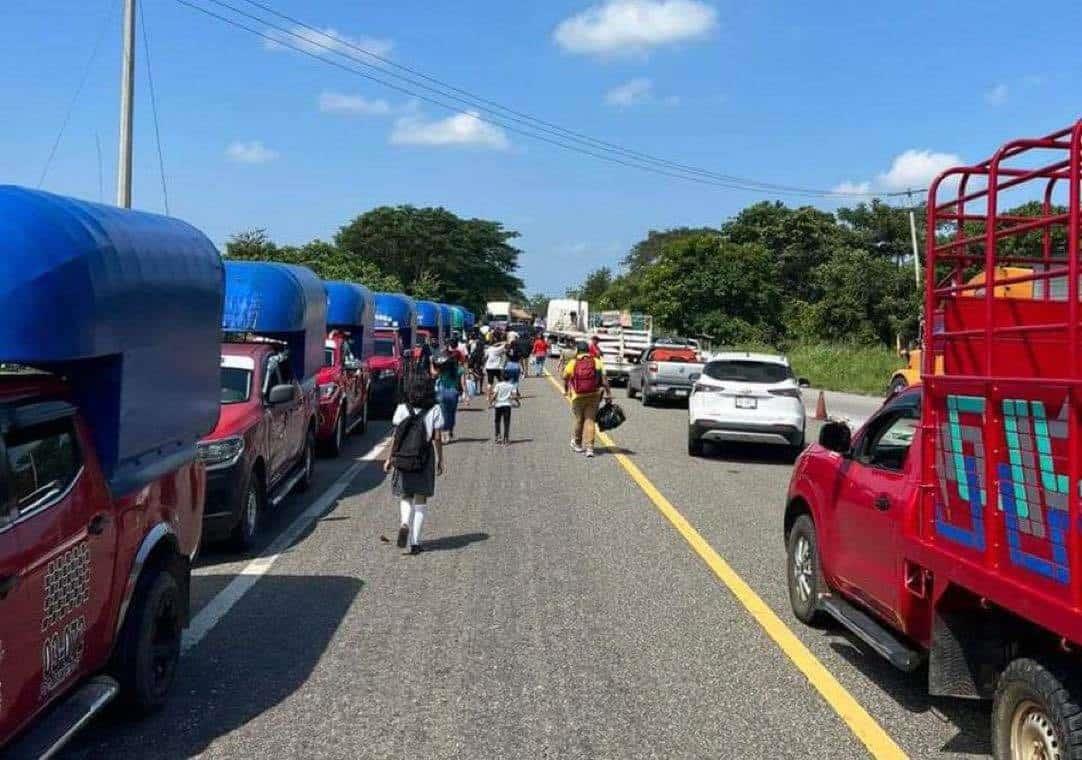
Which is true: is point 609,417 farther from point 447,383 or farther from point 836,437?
point 836,437

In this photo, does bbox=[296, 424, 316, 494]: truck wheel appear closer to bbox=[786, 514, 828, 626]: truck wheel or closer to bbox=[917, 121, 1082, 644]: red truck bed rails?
bbox=[786, 514, 828, 626]: truck wheel

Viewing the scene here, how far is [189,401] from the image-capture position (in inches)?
245

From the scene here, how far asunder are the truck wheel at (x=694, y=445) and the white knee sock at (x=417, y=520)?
781cm

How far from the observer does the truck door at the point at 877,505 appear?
5238 millimetres

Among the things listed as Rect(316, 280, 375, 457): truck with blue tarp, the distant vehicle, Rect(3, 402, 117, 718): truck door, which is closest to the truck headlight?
Rect(3, 402, 117, 718): truck door

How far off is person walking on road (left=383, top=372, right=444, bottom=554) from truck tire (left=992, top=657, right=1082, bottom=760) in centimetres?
551

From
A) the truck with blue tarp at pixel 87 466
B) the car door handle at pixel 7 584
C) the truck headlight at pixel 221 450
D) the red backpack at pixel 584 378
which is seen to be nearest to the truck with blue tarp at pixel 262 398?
the truck headlight at pixel 221 450

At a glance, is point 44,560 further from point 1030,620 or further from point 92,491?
point 1030,620

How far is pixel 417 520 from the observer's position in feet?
29.4

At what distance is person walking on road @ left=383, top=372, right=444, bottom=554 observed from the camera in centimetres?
897

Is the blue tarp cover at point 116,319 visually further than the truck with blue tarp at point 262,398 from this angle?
No

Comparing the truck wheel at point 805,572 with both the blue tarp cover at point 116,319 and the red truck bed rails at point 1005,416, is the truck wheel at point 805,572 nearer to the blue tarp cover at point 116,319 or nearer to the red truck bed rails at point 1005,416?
the red truck bed rails at point 1005,416

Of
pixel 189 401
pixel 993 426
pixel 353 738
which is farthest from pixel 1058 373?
pixel 189 401

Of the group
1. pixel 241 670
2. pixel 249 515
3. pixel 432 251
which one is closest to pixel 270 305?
pixel 249 515
